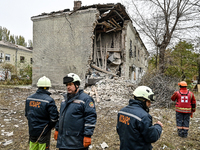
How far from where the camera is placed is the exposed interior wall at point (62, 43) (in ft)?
34.3

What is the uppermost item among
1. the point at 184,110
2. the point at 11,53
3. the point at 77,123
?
the point at 11,53

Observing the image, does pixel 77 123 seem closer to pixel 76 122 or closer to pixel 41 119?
pixel 76 122

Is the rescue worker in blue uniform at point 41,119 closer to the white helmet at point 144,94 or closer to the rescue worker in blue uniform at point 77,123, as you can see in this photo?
the rescue worker in blue uniform at point 77,123

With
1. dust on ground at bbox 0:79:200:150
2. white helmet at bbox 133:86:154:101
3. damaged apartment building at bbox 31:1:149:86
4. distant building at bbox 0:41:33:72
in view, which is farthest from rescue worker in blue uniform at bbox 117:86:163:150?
distant building at bbox 0:41:33:72

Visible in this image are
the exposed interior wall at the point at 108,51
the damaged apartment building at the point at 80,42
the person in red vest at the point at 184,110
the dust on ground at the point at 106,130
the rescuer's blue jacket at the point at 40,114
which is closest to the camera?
the rescuer's blue jacket at the point at 40,114

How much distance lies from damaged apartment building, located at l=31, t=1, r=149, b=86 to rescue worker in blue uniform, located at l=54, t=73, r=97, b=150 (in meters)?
8.23

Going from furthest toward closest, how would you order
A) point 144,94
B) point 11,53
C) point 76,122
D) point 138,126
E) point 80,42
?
1. point 11,53
2. point 80,42
3. point 76,122
4. point 144,94
5. point 138,126

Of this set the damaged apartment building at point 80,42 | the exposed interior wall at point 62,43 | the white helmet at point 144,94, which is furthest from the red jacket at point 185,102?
the exposed interior wall at point 62,43

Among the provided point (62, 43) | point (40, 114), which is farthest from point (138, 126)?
point (62, 43)

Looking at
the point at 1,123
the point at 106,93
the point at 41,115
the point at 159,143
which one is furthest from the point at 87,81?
the point at 41,115

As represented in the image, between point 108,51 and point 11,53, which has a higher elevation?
point 11,53

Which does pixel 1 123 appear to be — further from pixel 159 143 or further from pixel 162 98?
pixel 162 98

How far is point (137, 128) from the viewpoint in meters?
1.85

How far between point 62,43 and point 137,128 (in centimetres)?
1034
